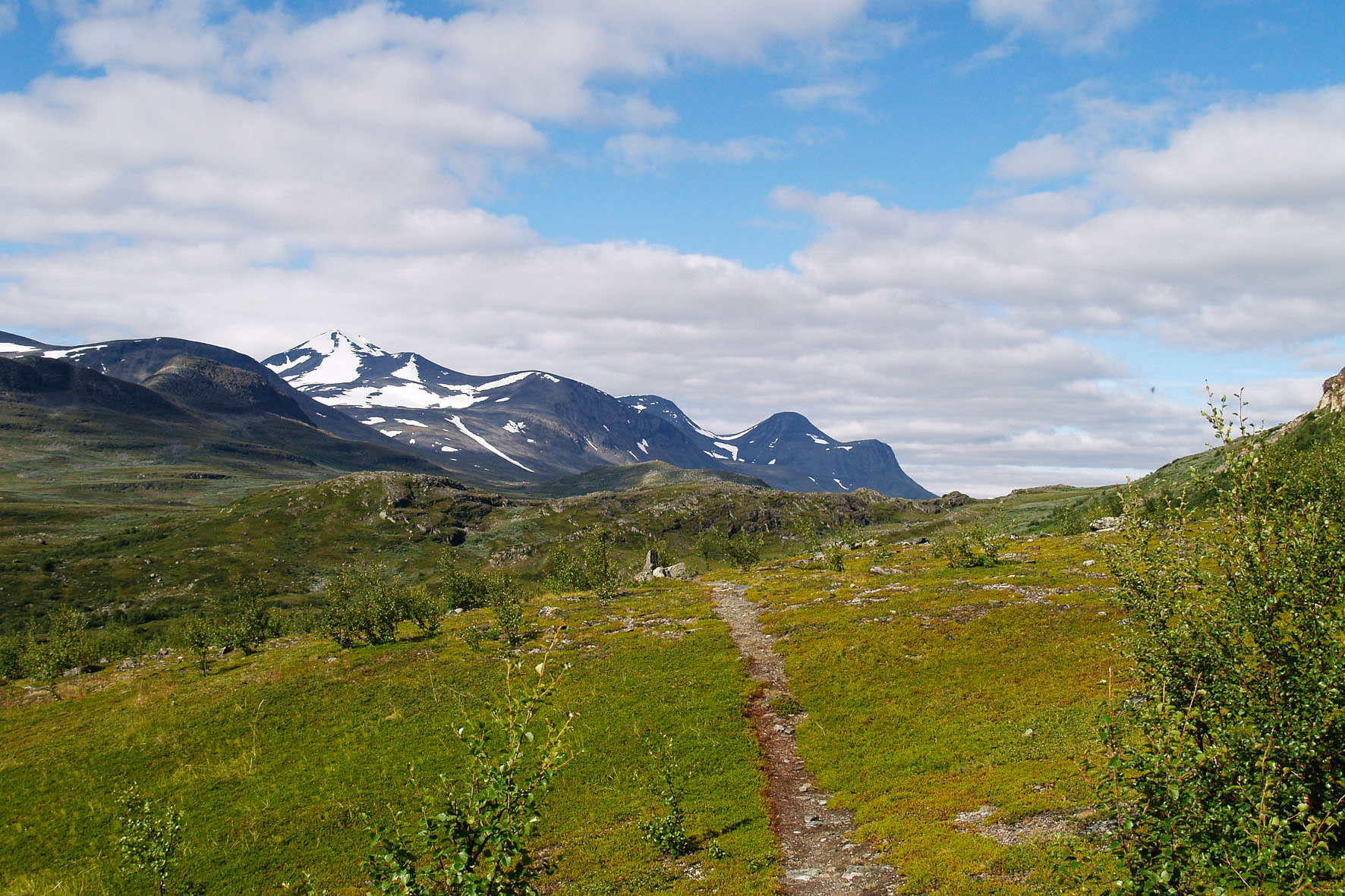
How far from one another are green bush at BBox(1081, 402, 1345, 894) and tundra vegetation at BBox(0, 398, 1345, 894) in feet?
0.26

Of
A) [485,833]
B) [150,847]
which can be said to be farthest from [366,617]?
[485,833]

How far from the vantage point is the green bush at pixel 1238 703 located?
435 inches

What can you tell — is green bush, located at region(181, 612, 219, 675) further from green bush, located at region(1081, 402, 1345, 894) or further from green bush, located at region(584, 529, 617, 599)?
green bush, located at region(1081, 402, 1345, 894)

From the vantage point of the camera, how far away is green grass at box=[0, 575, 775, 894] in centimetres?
2811

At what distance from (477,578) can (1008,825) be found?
89100 millimetres

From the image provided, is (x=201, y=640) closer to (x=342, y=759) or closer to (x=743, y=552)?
(x=342, y=759)

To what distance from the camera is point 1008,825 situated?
23.1 metres

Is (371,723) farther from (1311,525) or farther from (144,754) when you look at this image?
(1311,525)

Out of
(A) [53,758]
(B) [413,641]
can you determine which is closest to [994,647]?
(B) [413,641]

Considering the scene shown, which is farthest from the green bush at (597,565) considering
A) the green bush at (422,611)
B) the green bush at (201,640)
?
the green bush at (201,640)

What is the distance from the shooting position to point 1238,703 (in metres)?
13.5

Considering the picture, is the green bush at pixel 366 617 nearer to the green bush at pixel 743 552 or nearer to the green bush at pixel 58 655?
the green bush at pixel 58 655

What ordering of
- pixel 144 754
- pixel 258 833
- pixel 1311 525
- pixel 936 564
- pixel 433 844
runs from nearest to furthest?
pixel 433 844, pixel 1311 525, pixel 258 833, pixel 144 754, pixel 936 564

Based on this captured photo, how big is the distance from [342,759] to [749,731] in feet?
79.3
